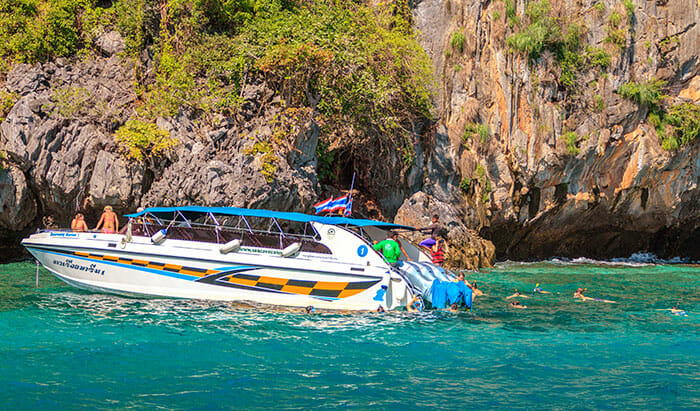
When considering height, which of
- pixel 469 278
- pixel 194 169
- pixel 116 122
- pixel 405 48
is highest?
pixel 405 48

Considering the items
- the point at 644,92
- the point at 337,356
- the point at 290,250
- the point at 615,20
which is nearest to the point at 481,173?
the point at 644,92

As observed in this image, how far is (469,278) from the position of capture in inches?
656

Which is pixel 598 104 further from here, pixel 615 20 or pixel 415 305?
pixel 415 305

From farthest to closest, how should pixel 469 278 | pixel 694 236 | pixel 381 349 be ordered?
1. pixel 694 236
2. pixel 469 278
3. pixel 381 349

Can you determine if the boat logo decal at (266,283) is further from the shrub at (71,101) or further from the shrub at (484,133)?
the shrub at (484,133)

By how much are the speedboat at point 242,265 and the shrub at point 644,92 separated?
51.8ft

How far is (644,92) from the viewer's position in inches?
890

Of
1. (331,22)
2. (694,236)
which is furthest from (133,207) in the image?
(694,236)

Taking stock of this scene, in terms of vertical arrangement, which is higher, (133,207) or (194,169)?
(194,169)

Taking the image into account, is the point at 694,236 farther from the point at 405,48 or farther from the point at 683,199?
the point at 405,48

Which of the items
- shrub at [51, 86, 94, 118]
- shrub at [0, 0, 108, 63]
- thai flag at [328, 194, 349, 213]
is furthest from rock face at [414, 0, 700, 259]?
shrub at [0, 0, 108, 63]

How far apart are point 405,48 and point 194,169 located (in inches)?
355

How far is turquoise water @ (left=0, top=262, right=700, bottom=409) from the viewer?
19.4 feet

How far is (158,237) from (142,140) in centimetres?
690
